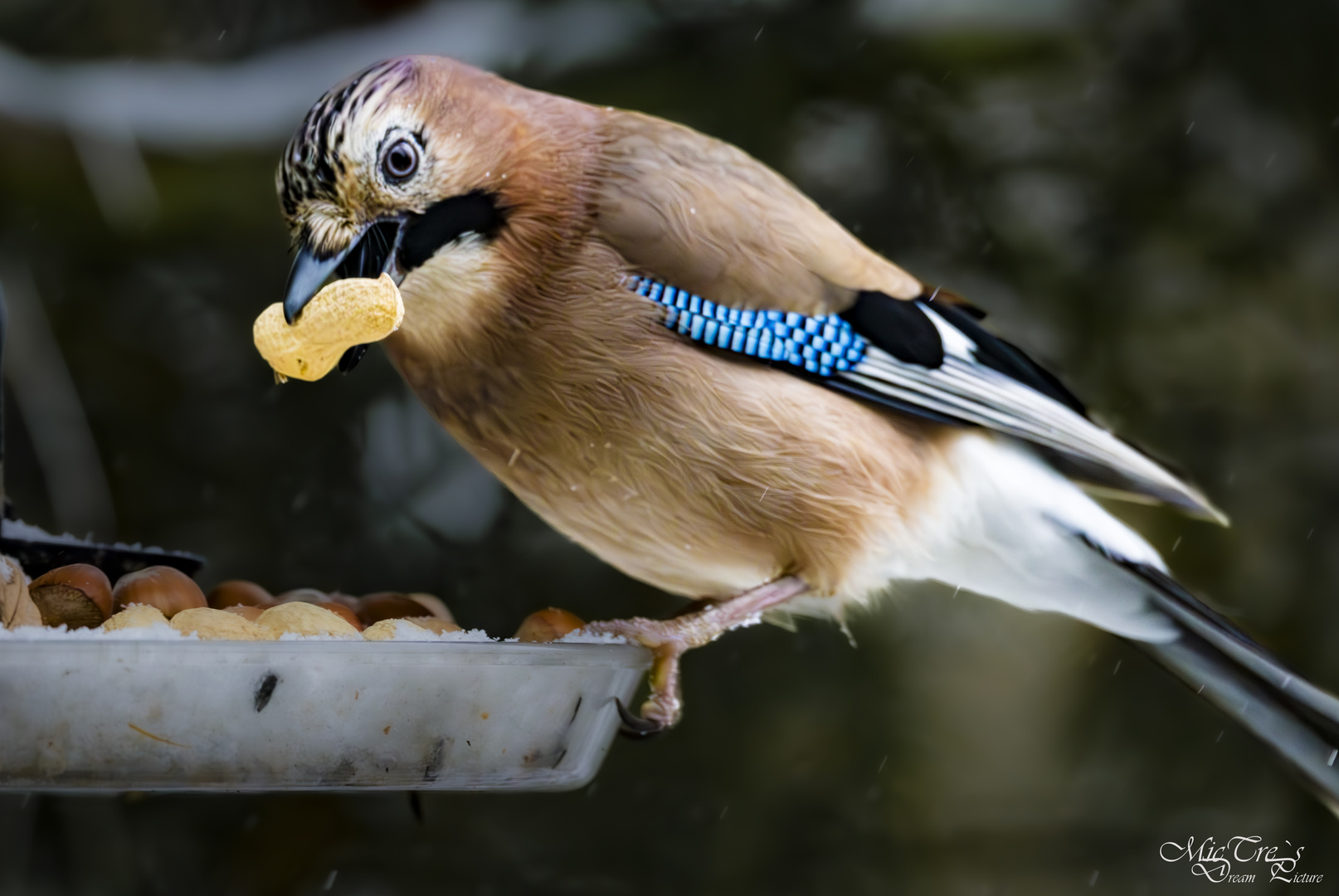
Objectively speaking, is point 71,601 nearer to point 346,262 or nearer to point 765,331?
point 346,262

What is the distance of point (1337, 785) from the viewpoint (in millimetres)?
1342

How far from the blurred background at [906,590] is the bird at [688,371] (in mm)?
769

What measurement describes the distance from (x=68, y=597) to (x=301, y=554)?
128 cm

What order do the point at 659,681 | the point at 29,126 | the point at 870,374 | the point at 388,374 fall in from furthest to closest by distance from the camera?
1. the point at 388,374
2. the point at 29,126
3. the point at 870,374
4. the point at 659,681

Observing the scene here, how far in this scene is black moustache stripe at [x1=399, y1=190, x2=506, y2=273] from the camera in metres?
1.11

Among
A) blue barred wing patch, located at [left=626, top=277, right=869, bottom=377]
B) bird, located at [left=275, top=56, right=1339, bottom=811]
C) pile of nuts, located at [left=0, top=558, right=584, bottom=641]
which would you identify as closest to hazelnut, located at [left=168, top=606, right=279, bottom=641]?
pile of nuts, located at [left=0, top=558, right=584, bottom=641]

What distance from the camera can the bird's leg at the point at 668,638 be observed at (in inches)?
44.4

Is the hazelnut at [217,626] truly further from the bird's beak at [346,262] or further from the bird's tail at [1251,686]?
the bird's tail at [1251,686]

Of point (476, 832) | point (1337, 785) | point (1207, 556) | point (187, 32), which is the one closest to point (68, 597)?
point (1337, 785)

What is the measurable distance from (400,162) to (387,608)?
1.26 ft

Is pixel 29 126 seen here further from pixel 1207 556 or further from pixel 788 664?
pixel 1207 556

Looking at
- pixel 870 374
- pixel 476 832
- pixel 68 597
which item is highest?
pixel 870 374

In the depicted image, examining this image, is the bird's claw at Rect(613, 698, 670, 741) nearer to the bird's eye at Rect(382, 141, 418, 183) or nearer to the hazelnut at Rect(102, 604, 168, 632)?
the hazelnut at Rect(102, 604, 168, 632)

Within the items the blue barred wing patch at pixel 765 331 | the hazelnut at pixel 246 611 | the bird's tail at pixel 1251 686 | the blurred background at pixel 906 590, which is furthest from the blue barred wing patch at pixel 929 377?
the blurred background at pixel 906 590
